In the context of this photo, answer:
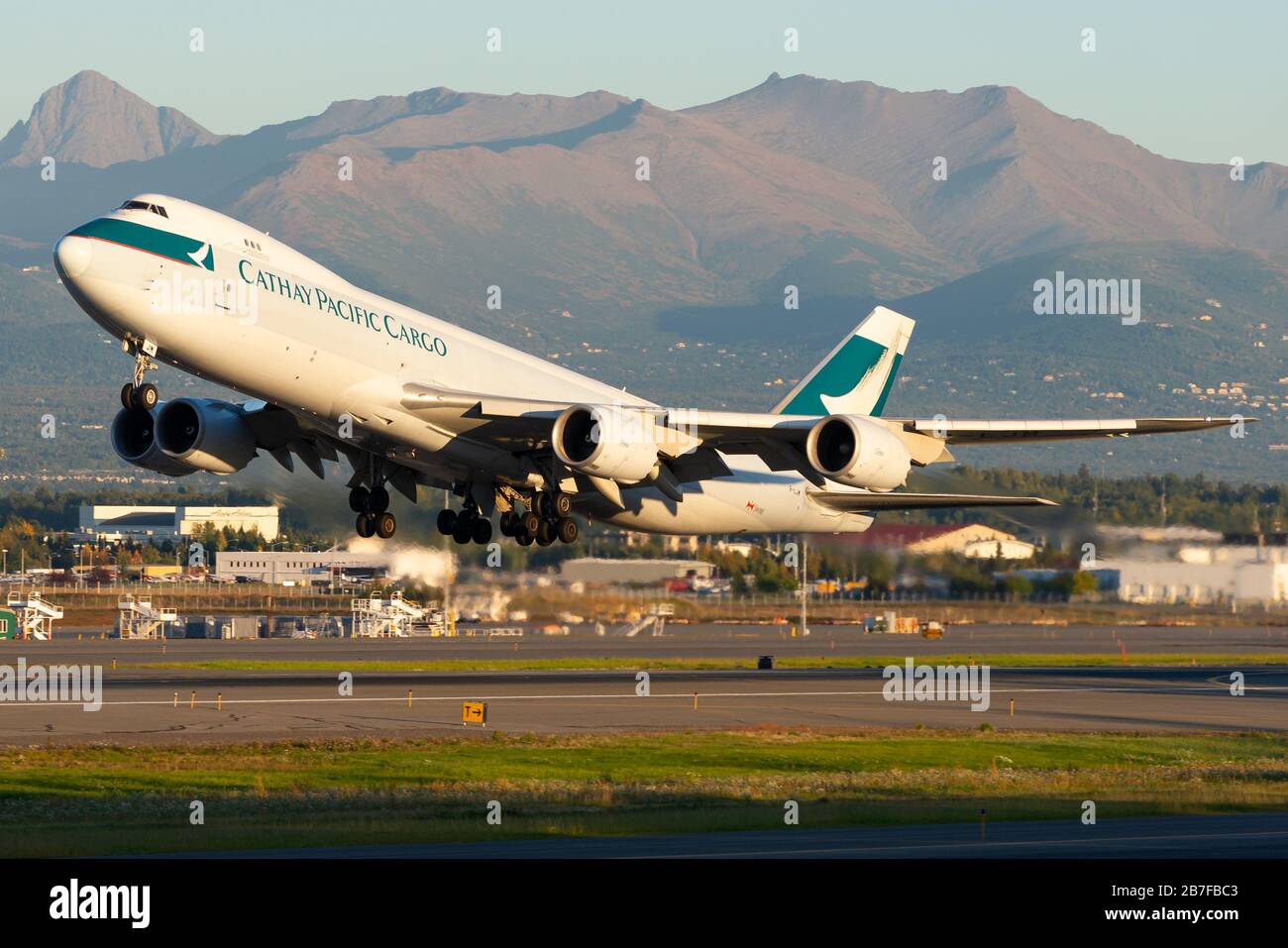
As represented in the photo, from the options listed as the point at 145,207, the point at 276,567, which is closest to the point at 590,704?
the point at 145,207

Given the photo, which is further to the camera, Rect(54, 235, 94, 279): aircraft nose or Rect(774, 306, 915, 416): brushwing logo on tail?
Rect(774, 306, 915, 416): brushwing logo on tail

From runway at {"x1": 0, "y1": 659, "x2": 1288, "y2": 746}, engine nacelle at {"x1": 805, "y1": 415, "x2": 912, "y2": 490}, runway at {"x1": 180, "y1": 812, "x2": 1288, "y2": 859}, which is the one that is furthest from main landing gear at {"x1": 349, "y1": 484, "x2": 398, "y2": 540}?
runway at {"x1": 180, "y1": 812, "x2": 1288, "y2": 859}

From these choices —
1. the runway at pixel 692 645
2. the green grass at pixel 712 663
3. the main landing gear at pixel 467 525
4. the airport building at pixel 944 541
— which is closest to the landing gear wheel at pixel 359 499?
the main landing gear at pixel 467 525

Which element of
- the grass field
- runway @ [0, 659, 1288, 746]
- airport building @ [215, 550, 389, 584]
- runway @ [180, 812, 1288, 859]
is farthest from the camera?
airport building @ [215, 550, 389, 584]

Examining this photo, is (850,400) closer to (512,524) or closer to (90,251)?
(512,524)

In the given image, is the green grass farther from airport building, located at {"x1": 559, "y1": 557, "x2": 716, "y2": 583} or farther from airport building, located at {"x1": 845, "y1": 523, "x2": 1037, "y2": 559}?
airport building, located at {"x1": 845, "y1": 523, "x2": 1037, "y2": 559}
